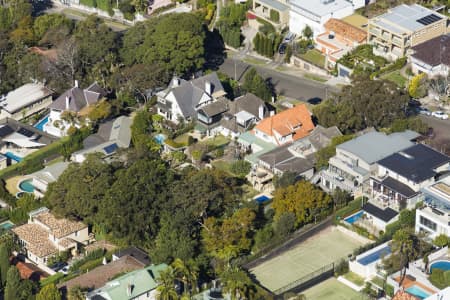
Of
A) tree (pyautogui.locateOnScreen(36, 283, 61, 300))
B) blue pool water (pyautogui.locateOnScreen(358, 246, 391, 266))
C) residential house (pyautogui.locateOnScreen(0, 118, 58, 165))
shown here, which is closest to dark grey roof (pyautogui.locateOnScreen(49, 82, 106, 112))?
residential house (pyautogui.locateOnScreen(0, 118, 58, 165))

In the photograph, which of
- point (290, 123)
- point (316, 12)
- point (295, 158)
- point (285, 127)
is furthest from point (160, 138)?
point (316, 12)

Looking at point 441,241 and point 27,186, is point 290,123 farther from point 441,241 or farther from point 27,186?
point 27,186

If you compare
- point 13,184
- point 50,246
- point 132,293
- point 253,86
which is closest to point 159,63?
point 253,86

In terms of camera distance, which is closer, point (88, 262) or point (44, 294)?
point (44, 294)

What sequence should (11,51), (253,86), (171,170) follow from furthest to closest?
1. (11,51)
2. (253,86)
3. (171,170)

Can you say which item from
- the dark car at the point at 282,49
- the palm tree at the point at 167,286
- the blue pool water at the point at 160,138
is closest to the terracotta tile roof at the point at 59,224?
the palm tree at the point at 167,286

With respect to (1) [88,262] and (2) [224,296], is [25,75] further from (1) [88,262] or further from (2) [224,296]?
(2) [224,296]
